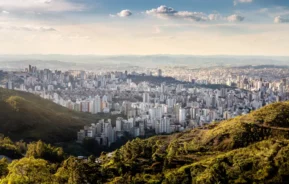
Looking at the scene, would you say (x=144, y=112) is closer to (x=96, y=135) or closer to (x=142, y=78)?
(x=96, y=135)

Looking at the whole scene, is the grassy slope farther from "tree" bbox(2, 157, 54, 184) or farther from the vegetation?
"tree" bbox(2, 157, 54, 184)

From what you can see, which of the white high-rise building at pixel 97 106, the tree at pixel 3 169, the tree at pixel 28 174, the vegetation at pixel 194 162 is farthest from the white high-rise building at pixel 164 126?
the tree at pixel 28 174

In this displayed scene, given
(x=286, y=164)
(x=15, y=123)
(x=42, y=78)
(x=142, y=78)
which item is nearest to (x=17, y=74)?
(x=42, y=78)

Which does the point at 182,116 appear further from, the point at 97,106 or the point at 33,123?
the point at 33,123

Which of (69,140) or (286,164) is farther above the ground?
(286,164)

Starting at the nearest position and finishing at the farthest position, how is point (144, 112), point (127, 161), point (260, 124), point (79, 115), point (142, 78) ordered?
point (127, 161) < point (260, 124) < point (79, 115) < point (144, 112) < point (142, 78)

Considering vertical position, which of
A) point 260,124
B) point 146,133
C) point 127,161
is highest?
point 260,124

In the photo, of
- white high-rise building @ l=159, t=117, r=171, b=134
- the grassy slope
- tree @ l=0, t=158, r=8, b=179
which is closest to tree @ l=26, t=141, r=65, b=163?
the grassy slope

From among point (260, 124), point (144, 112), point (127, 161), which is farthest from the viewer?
point (144, 112)
